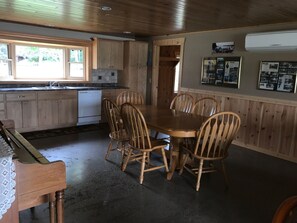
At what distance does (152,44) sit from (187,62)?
1.38 metres

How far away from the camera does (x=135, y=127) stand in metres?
2.96

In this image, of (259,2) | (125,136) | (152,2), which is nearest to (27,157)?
(125,136)

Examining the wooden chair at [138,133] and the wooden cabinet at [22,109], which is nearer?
the wooden chair at [138,133]

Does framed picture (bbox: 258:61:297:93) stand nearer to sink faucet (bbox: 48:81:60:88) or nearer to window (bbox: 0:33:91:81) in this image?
window (bbox: 0:33:91:81)

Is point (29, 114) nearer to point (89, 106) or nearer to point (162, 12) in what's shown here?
point (89, 106)

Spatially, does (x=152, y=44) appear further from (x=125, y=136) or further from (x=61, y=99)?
(x=125, y=136)

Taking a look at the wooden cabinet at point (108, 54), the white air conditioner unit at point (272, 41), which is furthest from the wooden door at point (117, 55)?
the white air conditioner unit at point (272, 41)

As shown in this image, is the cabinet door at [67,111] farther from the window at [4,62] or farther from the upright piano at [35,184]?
the upright piano at [35,184]

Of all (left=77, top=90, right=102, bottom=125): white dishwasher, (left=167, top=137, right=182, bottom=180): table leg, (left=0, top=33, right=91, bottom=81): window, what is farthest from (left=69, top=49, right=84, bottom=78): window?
(left=167, top=137, right=182, bottom=180): table leg

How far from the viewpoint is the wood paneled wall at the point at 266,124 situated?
13.1 feet

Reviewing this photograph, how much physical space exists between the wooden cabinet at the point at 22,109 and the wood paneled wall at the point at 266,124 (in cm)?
371

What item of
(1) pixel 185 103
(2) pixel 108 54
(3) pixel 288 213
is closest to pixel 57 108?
(2) pixel 108 54

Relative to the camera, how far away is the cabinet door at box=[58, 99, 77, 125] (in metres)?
5.25

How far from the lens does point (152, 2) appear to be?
9.99ft
